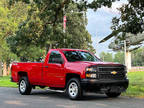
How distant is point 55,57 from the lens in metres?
12.3

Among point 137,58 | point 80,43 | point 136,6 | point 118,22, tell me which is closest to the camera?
point 136,6

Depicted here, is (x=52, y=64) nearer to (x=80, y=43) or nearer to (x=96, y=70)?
(x=96, y=70)

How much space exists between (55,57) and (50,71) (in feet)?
1.98

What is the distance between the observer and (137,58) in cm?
12219

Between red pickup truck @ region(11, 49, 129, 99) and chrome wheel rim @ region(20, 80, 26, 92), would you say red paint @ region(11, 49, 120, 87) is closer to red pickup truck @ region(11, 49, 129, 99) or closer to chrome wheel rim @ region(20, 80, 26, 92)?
red pickup truck @ region(11, 49, 129, 99)

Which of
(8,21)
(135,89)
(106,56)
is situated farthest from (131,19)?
(106,56)

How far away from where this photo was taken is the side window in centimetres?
1194

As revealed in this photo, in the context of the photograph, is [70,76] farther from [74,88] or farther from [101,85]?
[101,85]

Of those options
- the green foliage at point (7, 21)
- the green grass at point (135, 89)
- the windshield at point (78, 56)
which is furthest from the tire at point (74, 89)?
the green foliage at point (7, 21)

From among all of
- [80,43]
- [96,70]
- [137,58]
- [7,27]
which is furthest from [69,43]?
[137,58]

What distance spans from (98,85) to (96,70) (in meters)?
0.54

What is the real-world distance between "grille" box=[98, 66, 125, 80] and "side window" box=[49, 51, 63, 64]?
1.77m

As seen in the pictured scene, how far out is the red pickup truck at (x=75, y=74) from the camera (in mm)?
10773

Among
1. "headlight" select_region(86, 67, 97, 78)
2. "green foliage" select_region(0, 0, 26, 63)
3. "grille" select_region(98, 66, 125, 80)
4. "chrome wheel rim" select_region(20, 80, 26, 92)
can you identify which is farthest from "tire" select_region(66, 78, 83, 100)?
"green foliage" select_region(0, 0, 26, 63)
